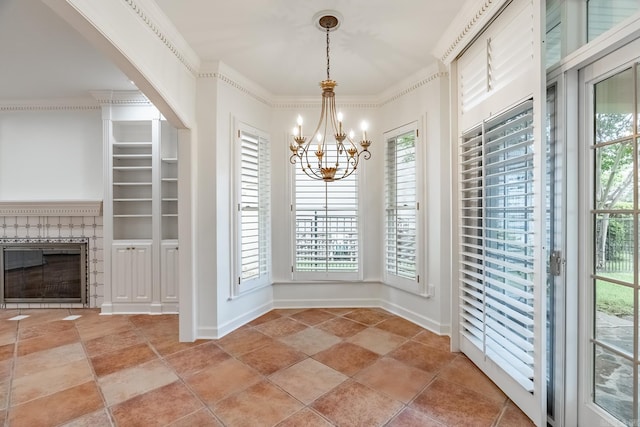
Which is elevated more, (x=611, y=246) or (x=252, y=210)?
(x=252, y=210)

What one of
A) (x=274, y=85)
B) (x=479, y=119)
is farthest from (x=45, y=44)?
(x=479, y=119)

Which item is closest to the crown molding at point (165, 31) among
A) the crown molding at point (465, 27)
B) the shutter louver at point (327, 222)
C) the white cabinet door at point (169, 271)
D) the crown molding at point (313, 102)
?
the crown molding at point (313, 102)

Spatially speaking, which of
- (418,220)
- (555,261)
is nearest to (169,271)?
(418,220)

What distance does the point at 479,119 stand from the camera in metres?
2.23

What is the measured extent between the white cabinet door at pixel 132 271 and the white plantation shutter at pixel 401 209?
119 inches

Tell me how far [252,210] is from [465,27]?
2620mm

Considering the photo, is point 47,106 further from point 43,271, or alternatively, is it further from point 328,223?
point 328,223

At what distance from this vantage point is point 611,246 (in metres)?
1.50

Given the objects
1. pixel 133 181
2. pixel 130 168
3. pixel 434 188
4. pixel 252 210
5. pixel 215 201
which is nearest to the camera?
pixel 215 201

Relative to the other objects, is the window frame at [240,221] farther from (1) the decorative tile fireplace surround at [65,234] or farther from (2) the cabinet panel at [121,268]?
(1) the decorative tile fireplace surround at [65,234]

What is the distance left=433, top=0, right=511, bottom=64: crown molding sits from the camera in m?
2.03

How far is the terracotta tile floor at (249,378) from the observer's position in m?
1.85

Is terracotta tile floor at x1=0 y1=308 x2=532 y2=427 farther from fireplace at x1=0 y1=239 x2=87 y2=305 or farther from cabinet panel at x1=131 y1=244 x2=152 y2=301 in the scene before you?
fireplace at x1=0 y1=239 x2=87 y2=305

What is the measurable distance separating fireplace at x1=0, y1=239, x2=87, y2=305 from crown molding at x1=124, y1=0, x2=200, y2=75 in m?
2.97
